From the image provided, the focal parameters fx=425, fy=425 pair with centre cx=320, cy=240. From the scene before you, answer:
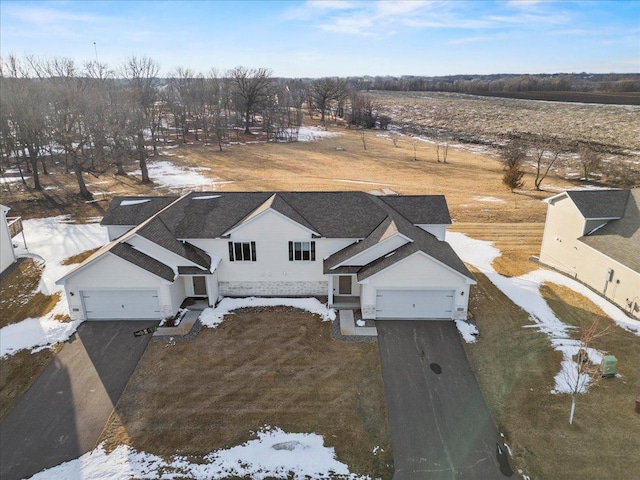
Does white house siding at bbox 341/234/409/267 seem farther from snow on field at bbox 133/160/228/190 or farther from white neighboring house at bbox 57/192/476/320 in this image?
snow on field at bbox 133/160/228/190

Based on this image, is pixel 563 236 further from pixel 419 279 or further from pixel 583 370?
pixel 583 370

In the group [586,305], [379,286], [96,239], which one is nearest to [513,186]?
[586,305]

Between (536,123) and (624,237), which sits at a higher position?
(536,123)

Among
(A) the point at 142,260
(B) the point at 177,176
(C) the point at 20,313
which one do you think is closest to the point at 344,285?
(A) the point at 142,260

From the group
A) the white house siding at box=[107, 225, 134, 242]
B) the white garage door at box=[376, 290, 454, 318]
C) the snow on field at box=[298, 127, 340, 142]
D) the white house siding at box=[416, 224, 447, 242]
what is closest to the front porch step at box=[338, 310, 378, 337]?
the white garage door at box=[376, 290, 454, 318]

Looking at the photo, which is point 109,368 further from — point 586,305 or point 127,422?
point 586,305
